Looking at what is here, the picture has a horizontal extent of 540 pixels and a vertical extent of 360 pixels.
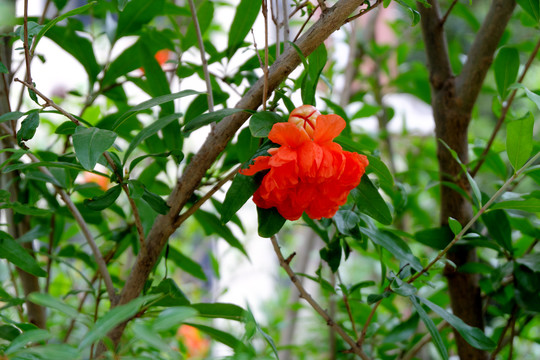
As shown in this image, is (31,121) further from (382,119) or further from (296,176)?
(382,119)

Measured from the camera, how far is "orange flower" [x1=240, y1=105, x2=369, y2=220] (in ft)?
1.46

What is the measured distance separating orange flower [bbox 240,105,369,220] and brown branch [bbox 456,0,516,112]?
1.29 ft

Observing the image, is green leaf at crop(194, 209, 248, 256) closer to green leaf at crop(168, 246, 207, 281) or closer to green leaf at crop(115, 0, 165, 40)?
green leaf at crop(168, 246, 207, 281)

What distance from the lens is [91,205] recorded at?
0.47 m

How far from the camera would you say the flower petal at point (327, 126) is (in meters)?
0.45

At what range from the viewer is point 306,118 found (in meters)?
0.47

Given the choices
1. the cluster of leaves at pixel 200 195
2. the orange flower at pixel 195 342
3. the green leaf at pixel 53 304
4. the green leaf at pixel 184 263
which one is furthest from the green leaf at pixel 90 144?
the orange flower at pixel 195 342

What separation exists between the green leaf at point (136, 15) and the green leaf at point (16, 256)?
13.2 inches

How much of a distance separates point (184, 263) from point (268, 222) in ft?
0.96

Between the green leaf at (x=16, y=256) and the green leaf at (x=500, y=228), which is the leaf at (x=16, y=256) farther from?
the green leaf at (x=500, y=228)

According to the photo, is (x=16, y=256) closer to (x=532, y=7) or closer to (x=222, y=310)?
(x=222, y=310)

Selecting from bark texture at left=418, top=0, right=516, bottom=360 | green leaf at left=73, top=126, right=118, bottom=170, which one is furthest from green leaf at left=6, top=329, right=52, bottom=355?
bark texture at left=418, top=0, right=516, bottom=360

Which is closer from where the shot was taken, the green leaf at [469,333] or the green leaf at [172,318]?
the green leaf at [172,318]

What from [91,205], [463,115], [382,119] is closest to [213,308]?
[91,205]
